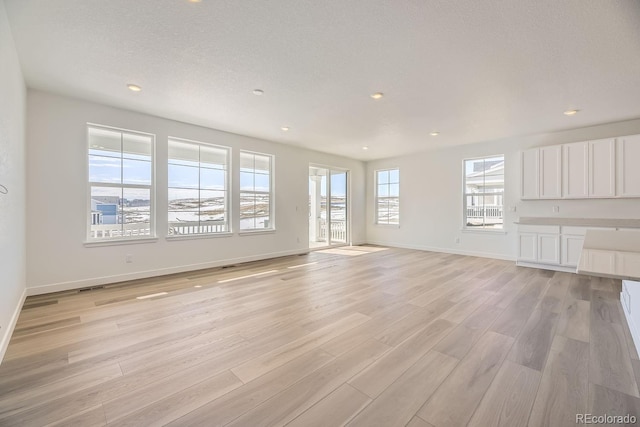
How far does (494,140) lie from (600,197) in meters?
2.07

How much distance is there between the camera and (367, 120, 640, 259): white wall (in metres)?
4.73

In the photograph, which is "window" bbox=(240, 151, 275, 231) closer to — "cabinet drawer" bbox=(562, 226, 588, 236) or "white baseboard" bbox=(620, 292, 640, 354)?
"white baseboard" bbox=(620, 292, 640, 354)

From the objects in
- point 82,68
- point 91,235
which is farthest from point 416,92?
point 91,235

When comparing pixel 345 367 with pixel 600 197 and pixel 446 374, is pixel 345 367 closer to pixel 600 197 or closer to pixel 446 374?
pixel 446 374

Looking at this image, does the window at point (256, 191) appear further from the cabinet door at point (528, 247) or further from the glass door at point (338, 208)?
the cabinet door at point (528, 247)

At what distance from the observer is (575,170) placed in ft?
15.4

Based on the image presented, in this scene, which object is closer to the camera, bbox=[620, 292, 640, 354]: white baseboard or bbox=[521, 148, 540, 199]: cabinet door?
bbox=[620, 292, 640, 354]: white baseboard

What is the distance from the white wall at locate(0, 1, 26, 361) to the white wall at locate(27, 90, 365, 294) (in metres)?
0.32

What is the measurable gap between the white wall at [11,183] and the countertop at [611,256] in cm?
388

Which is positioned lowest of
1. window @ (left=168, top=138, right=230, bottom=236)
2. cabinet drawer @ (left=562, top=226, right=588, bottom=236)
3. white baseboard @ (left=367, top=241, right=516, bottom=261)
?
white baseboard @ (left=367, top=241, right=516, bottom=261)

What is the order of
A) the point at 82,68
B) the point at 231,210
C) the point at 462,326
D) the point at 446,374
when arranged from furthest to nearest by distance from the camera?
the point at 231,210
the point at 82,68
the point at 462,326
the point at 446,374

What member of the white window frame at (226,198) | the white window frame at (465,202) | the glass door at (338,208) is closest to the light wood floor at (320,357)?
the white window frame at (226,198)

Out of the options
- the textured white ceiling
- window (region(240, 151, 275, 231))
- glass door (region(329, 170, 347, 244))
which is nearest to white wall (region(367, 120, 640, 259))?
glass door (region(329, 170, 347, 244))

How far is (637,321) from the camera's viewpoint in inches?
87.4
